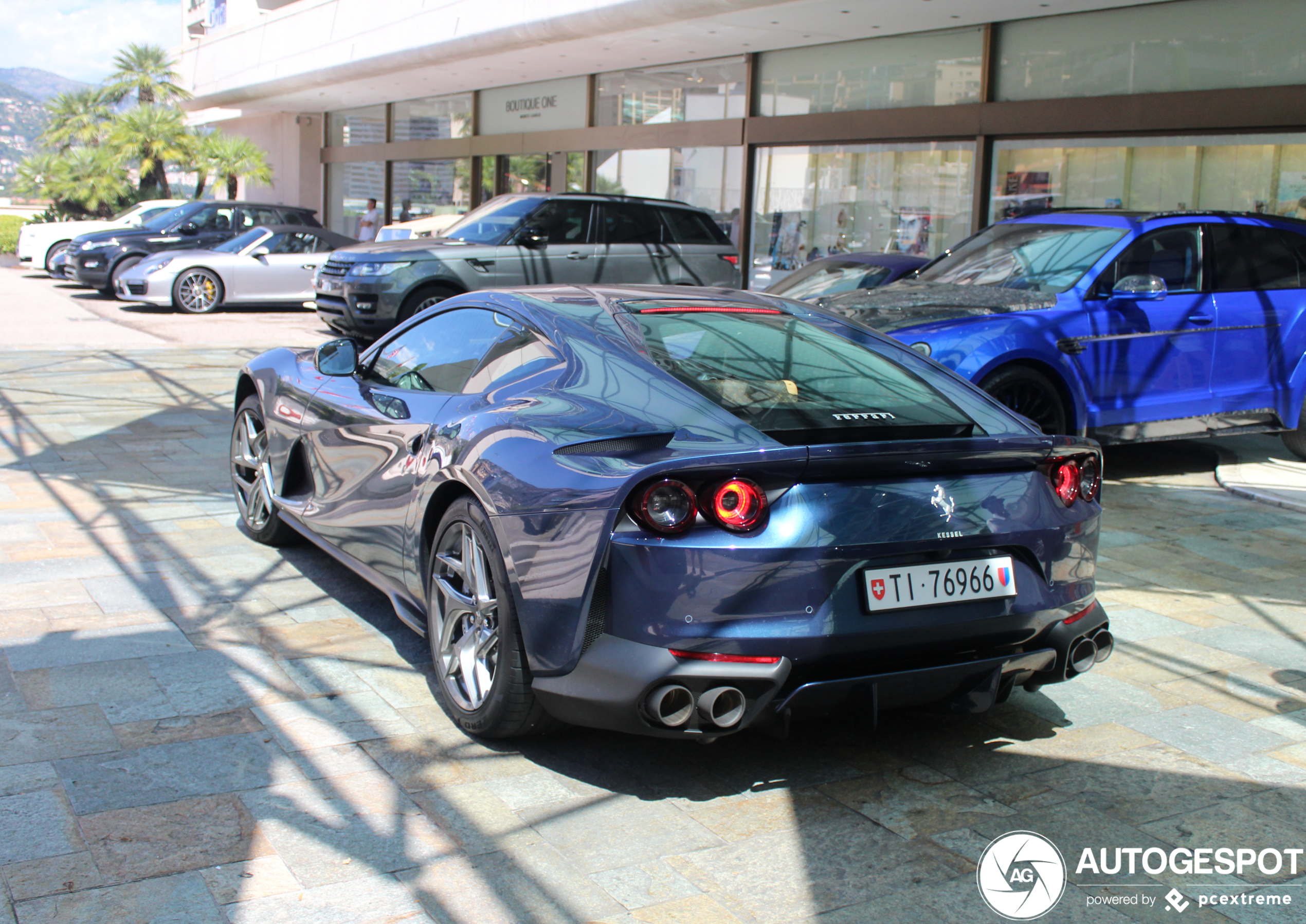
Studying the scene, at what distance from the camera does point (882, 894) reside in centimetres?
287

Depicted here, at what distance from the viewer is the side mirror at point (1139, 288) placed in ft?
24.9

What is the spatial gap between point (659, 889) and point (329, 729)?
4.45 feet

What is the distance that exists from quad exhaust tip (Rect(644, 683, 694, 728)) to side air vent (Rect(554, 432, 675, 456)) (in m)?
0.63

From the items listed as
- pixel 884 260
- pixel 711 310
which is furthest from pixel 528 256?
pixel 711 310

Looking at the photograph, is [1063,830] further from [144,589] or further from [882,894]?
[144,589]

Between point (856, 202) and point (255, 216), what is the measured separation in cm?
1089

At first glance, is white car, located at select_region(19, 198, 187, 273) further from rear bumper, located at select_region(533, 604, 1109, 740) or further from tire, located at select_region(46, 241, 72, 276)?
rear bumper, located at select_region(533, 604, 1109, 740)

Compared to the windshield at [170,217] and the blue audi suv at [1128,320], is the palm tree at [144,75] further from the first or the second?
the blue audi suv at [1128,320]

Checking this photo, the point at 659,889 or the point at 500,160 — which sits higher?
the point at 500,160

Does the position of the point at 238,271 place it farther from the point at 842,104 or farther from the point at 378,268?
the point at 842,104

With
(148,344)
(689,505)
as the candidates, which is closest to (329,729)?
(689,505)

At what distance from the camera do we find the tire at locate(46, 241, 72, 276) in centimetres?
2315

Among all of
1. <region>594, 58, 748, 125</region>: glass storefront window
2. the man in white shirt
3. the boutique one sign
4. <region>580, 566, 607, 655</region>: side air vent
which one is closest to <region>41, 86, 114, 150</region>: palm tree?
the man in white shirt

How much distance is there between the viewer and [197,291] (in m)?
18.3
